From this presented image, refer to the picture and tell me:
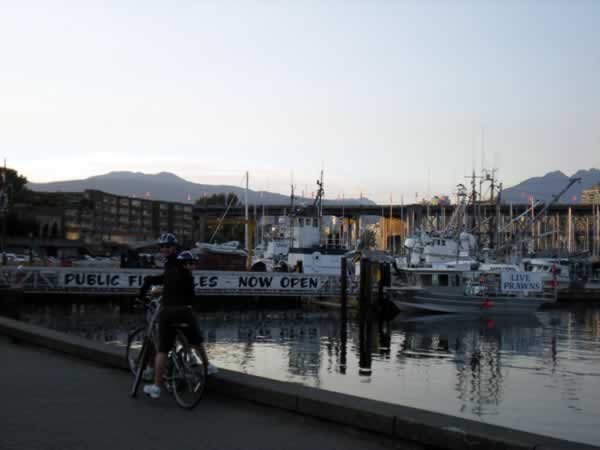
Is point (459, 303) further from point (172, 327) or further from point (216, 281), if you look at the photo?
point (172, 327)

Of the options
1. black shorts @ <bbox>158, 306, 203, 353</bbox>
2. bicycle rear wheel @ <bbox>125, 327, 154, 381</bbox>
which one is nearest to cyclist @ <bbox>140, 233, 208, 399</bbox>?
black shorts @ <bbox>158, 306, 203, 353</bbox>

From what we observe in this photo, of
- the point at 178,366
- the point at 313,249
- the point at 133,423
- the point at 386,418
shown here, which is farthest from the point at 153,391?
the point at 313,249

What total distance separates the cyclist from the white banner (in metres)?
42.7

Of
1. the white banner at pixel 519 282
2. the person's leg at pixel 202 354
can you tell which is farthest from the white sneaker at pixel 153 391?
the white banner at pixel 519 282

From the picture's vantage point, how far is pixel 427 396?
19.1 meters

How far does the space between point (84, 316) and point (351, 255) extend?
70.4 feet

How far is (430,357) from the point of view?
28.0 metres

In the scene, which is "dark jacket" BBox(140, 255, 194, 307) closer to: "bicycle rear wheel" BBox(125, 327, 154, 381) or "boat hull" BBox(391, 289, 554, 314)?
"bicycle rear wheel" BBox(125, 327, 154, 381)

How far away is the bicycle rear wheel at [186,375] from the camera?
9516 millimetres

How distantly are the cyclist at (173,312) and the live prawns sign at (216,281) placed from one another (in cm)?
3185

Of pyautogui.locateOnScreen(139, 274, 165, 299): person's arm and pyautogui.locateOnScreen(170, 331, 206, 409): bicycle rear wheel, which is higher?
pyautogui.locateOnScreen(139, 274, 165, 299): person's arm

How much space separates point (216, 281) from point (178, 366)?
119ft

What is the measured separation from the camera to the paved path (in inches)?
304

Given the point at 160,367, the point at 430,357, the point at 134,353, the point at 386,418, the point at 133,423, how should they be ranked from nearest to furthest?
the point at 386,418
the point at 133,423
the point at 160,367
the point at 134,353
the point at 430,357
